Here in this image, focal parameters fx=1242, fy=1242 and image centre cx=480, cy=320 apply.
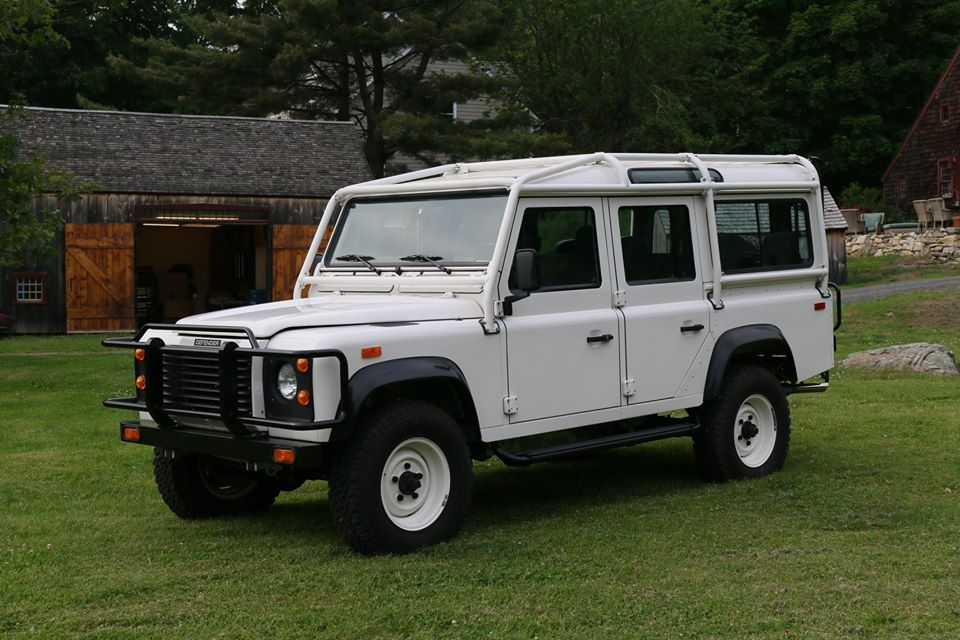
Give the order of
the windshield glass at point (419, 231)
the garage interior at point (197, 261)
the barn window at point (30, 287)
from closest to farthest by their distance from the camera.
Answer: the windshield glass at point (419, 231), the barn window at point (30, 287), the garage interior at point (197, 261)

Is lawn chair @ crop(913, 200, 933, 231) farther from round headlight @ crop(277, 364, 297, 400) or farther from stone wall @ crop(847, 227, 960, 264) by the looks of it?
round headlight @ crop(277, 364, 297, 400)

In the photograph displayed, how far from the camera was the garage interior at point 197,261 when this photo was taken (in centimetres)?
2711

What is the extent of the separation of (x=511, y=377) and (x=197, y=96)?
30157 mm

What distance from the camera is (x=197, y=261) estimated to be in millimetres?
32656

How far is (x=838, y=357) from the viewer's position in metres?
17.9

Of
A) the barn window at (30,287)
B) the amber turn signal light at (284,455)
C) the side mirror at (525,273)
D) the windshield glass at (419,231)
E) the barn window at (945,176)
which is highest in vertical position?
the barn window at (945,176)

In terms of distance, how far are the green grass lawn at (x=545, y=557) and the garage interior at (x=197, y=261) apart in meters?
16.2

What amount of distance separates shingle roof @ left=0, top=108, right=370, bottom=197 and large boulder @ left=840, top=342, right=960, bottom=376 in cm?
1442

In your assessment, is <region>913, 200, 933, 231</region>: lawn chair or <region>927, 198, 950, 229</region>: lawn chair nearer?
<region>927, 198, 950, 229</region>: lawn chair

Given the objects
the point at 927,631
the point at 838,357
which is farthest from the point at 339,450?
the point at 838,357

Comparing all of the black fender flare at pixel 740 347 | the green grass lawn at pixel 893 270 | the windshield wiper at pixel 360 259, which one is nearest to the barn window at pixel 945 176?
the green grass lawn at pixel 893 270

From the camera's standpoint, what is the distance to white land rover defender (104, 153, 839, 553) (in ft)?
23.1

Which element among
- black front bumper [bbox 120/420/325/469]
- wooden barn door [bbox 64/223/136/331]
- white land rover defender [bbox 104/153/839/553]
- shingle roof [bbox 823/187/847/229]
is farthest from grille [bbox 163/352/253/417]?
shingle roof [bbox 823/187/847/229]

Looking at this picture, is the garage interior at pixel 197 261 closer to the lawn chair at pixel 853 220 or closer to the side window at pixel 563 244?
the side window at pixel 563 244
